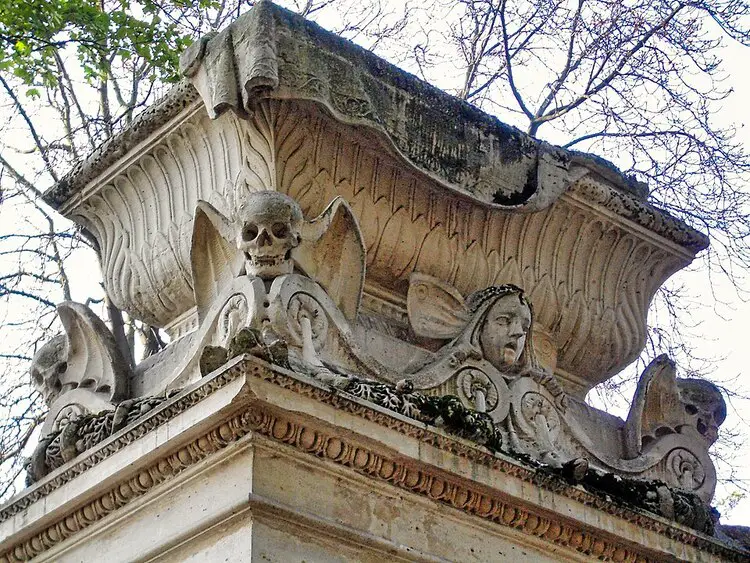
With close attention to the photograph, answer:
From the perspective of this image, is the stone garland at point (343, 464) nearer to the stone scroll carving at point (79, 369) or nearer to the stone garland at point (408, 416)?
the stone garland at point (408, 416)

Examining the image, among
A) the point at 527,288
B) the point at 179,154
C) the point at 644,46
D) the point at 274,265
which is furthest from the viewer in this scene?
the point at 644,46

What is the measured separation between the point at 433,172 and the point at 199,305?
1.12 m

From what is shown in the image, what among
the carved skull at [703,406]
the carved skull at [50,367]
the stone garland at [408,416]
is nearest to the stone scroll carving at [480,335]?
the stone garland at [408,416]

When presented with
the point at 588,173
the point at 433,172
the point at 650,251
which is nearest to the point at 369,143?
the point at 433,172

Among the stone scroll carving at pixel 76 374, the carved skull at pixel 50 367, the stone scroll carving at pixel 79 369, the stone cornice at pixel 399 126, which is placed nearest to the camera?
the stone cornice at pixel 399 126

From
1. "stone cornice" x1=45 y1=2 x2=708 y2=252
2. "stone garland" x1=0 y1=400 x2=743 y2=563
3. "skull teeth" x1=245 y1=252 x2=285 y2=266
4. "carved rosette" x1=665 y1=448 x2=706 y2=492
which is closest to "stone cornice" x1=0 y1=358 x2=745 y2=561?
"stone garland" x1=0 y1=400 x2=743 y2=563

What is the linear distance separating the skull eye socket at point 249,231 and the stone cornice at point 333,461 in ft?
2.38

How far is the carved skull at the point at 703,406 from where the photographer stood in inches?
247

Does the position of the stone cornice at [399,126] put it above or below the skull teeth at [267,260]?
above

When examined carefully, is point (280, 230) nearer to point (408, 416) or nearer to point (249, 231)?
point (249, 231)

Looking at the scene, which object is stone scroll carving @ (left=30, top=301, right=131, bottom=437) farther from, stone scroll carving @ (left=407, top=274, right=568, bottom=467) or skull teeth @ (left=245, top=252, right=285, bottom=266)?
stone scroll carving @ (left=407, top=274, right=568, bottom=467)

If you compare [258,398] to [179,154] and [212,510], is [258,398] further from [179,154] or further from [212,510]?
[179,154]

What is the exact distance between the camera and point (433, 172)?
556 cm

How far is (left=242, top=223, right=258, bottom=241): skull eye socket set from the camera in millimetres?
4965
